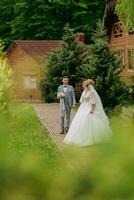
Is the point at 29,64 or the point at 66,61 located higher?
the point at 66,61

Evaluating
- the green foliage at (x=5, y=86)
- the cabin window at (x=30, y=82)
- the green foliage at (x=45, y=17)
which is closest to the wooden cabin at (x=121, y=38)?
the cabin window at (x=30, y=82)

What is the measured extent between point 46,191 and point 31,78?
40.7 meters

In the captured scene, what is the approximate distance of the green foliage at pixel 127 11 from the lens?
22.4m

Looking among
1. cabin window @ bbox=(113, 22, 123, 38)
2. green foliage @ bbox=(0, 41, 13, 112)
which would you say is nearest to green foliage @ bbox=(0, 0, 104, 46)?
cabin window @ bbox=(113, 22, 123, 38)

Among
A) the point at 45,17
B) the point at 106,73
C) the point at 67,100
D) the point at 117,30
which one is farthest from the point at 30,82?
the point at 67,100

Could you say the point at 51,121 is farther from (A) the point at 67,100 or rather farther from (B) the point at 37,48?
(B) the point at 37,48

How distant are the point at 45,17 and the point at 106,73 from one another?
98.2 feet

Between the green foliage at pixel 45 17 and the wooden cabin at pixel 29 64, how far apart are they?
457 inches

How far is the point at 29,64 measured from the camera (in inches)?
1650

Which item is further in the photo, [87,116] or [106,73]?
[106,73]

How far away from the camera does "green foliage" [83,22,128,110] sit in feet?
85.5

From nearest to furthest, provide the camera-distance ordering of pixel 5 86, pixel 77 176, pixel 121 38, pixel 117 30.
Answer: pixel 77 176
pixel 5 86
pixel 121 38
pixel 117 30

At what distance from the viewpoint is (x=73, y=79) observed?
3359 cm

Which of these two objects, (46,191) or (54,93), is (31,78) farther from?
(46,191)
